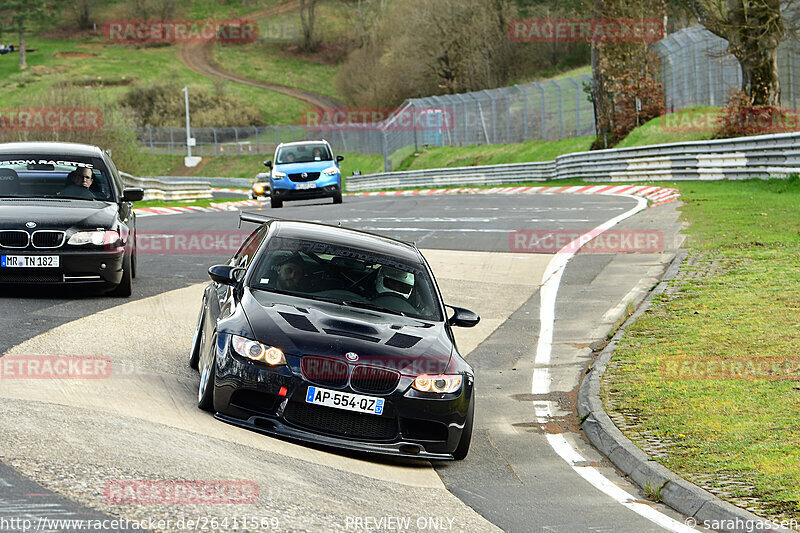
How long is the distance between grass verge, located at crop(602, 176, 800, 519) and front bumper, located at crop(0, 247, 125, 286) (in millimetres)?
5578

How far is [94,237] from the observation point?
12.0 meters

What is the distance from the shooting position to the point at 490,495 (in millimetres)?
6891

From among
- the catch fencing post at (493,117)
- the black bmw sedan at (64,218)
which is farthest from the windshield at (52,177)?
the catch fencing post at (493,117)

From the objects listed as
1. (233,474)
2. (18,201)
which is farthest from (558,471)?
(18,201)

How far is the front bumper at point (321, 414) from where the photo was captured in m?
7.26

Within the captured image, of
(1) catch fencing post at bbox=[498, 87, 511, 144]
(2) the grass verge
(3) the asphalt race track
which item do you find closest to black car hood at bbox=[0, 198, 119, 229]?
(3) the asphalt race track

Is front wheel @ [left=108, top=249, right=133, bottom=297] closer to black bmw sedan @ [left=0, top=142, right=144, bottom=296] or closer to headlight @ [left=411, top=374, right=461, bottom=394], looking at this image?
black bmw sedan @ [left=0, top=142, right=144, bottom=296]

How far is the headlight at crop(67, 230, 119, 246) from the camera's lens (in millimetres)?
11898
